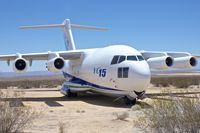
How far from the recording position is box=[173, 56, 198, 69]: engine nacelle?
23.0 metres

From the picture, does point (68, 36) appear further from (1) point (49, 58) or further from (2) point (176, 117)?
(2) point (176, 117)

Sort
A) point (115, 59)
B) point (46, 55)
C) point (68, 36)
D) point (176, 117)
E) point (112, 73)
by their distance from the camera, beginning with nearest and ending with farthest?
point (176, 117) < point (112, 73) < point (115, 59) < point (46, 55) < point (68, 36)

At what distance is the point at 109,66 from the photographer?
17.9 meters

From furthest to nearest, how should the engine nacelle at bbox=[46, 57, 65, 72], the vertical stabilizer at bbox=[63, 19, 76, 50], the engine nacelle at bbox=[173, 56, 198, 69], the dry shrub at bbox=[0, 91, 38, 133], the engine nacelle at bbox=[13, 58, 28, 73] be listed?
1. the vertical stabilizer at bbox=[63, 19, 76, 50]
2. the engine nacelle at bbox=[173, 56, 198, 69]
3. the engine nacelle at bbox=[13, 58, 28, 73]
4. the engine nacelle at bbox=[46, 57, 65, 72]
5. the dry shrub at bbox=[0, 91, 38, 133]

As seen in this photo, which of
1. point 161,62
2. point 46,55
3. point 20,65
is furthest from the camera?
point 46,55

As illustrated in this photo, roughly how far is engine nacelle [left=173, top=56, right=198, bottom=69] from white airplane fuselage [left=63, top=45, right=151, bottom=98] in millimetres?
5767

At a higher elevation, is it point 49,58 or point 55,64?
point 49,58

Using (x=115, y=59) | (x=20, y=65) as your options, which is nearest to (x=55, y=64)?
(x=20, y=65)

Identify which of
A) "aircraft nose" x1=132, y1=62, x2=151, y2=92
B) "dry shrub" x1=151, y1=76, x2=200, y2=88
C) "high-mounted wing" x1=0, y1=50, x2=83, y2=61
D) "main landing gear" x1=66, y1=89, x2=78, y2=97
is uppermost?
"high-mounted wing" x1=0, y1=50, x2=83, y2=61

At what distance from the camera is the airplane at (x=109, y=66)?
55.1ft

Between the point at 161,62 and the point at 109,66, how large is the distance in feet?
16.4

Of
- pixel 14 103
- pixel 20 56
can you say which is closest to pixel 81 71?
pixel 20 56

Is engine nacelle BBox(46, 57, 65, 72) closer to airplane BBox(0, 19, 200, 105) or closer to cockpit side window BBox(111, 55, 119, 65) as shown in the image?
airplane BBox(0, 19, 200, 105)

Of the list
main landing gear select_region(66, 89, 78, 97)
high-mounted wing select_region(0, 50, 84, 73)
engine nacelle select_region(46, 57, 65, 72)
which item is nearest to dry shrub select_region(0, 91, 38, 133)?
engine nacelle select_region(46, 57, 65, 72)
